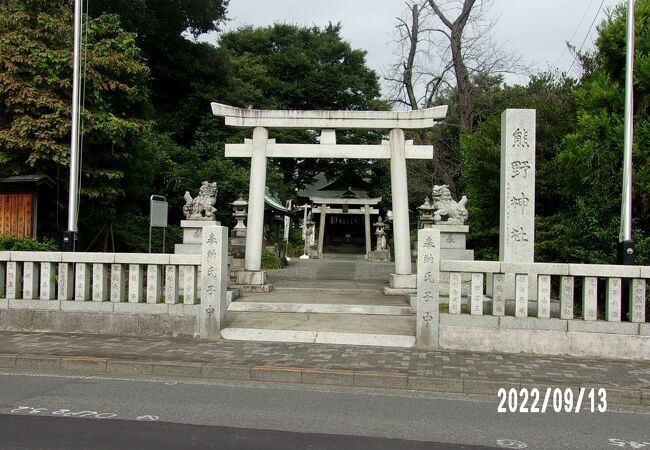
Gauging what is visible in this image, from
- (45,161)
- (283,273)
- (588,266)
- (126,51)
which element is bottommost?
(283,273)

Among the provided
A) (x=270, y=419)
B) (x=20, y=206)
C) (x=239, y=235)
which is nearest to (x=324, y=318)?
(x=270, y=419)

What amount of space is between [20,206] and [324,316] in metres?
7.85

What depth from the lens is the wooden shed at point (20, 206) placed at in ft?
42.9

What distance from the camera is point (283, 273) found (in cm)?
2342

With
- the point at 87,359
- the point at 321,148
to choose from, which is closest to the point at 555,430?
the point at 87,359

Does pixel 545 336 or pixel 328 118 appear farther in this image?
pixel 328 118

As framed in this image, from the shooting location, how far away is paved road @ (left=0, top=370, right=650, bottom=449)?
495 cm

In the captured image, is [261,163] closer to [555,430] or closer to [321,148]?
[321,148]

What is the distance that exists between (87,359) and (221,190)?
18359 mm

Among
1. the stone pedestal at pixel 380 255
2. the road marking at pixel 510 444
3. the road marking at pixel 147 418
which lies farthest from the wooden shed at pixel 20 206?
the stone pedestal at pixel 380 255

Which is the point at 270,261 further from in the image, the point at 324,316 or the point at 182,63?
the point at 324,316

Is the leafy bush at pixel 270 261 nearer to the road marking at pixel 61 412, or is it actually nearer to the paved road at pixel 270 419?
the paved road at pixel 270 419

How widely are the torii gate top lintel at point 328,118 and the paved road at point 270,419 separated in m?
8.51
